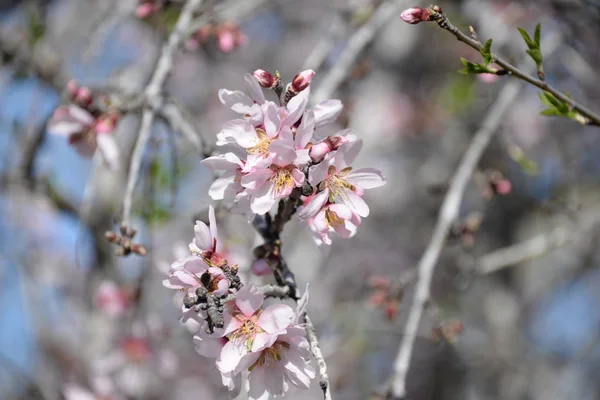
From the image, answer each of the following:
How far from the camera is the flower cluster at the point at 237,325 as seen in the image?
1305 millimetres

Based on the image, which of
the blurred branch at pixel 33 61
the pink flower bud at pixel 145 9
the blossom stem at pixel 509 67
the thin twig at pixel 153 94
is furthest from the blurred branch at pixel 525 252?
the blurred branch at pixel 33 61

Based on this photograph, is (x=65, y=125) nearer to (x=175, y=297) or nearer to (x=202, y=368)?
(x=175, y=297)

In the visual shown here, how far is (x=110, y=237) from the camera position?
1692mm

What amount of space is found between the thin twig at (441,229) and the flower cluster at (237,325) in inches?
23.9

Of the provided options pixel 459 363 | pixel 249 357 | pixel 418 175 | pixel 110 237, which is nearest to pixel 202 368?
pixel 459 363

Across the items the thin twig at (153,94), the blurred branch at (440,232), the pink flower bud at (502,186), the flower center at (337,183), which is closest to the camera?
the flower center at (337,183)

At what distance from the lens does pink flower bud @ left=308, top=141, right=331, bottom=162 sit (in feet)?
4.41

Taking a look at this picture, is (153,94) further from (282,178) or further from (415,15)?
(415,15)

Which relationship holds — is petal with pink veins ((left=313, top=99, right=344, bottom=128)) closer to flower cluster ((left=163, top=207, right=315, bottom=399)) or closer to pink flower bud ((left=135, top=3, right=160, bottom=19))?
flower cluster ((left=163, top=207, right=315, bottom=399))

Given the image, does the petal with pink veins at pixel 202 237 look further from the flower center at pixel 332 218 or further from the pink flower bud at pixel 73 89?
the pink flower bud at pixel 73 89

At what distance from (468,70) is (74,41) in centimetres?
301

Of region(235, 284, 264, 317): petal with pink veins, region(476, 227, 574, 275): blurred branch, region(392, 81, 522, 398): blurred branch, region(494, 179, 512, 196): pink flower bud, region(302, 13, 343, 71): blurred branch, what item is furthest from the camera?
region(476, 227, 574, 275): blurred branch

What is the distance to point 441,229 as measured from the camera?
2.38m

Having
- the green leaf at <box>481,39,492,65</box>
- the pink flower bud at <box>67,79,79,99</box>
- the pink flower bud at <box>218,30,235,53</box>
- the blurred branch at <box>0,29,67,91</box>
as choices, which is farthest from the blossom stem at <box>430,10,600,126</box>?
the blurred branch at <box>0,29,67,91</box>
